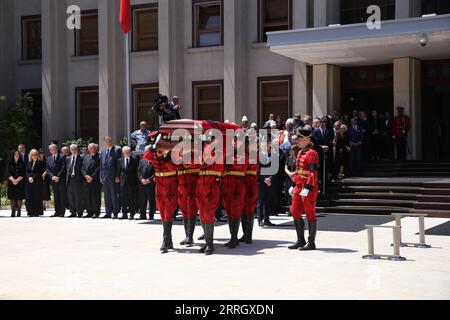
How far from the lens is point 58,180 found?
20672mm

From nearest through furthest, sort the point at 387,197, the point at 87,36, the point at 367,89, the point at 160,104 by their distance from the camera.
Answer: the point at 160,104, the point at 387,197, the point at 367,89, the point at 87,36

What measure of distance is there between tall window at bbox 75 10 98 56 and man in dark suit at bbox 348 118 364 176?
13.3 m

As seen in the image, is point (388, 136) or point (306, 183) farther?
point (388, 136)

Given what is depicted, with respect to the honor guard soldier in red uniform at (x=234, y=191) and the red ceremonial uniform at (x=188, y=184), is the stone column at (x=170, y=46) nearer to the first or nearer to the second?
the honor guard soldier in red uniform at (x=234, y=191)

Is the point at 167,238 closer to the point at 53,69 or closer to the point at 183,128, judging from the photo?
the point at 183,128

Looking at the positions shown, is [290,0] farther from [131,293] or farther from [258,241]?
[131,293]

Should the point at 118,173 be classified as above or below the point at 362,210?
above

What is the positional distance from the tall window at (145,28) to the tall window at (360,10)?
25.8ft

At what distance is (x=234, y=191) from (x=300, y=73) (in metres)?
14.5

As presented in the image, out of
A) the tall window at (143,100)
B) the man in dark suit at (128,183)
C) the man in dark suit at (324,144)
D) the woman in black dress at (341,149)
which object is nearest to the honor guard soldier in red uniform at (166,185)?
the man in dark suit at (128,183)

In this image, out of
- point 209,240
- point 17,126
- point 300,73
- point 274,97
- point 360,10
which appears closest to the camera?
point 209,240

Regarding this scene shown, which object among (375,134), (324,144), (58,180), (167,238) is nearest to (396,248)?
(167,238)

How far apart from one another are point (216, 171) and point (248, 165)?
120 centimetres

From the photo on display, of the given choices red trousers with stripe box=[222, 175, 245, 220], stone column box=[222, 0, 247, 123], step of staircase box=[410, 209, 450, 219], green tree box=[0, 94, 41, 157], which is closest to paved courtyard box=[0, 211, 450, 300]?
red trousers with stripe box=[222, 175, 245, 220]
